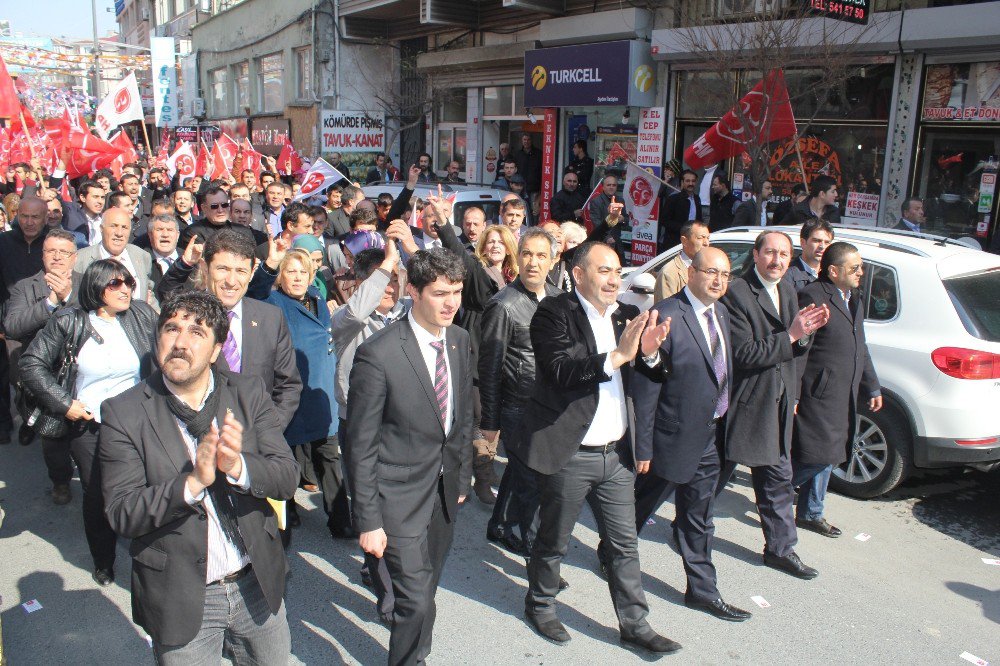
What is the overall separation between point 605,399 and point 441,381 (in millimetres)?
815

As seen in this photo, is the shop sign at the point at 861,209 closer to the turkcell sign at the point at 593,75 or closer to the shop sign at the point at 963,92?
the shop sign at the point at 963,92

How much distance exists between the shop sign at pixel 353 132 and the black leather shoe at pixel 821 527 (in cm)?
1758

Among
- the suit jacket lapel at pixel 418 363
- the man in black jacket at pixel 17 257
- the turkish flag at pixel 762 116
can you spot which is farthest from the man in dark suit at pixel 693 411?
the turkish flag at pixel 762 116

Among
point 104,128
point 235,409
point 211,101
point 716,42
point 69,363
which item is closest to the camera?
point 235,409

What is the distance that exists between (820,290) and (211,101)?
3265 cm

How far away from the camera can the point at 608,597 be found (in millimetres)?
4559

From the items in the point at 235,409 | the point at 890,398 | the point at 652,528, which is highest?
the point at 235,409

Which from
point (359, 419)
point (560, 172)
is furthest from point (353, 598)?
point (560, 172)

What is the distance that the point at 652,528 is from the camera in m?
5.48

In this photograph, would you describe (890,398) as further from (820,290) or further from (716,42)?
(716,42)

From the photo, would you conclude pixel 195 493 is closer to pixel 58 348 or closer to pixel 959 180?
pixel 58 348

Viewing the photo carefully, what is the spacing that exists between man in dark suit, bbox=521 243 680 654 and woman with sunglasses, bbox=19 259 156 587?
2152 mm

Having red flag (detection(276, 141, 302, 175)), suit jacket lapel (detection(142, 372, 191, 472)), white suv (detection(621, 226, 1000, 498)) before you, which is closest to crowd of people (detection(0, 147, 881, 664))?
suit jacket lapel (detection(142, 372, 191, 472))

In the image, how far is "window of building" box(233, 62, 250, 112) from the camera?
94.0 feet
